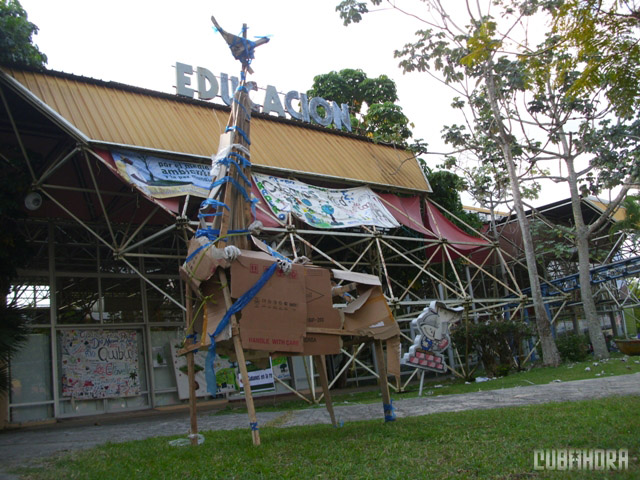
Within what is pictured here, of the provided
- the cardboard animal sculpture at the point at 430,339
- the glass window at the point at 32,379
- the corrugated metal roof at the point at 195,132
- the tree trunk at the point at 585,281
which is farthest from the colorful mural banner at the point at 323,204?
the tree trunk at the point at 585,281

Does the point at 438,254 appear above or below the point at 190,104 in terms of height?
below

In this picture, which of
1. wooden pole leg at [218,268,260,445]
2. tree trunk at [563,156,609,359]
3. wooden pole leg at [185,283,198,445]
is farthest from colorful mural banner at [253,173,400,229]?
wooden pole leg at [218,268,260,445]

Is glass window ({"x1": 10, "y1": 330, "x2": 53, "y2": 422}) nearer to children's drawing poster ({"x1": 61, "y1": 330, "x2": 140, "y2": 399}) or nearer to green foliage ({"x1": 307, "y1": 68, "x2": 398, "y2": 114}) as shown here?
children's drawing poster ({"x1": 61, "y1": 330, "x2": 140, "y2": 399})

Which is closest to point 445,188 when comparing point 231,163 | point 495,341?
point 495,341

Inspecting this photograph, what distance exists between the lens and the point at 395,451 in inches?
164

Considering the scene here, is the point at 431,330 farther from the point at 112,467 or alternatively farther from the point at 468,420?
the point at 112,467

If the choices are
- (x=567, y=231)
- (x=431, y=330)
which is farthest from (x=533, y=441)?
(x=567, y=231)

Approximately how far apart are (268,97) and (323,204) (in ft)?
13.4

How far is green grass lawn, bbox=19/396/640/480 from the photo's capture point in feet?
11.8

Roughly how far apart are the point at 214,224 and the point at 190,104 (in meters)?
8.47

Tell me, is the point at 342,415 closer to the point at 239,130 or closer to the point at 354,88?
the point at 239,130

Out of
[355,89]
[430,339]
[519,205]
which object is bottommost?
[430,339]

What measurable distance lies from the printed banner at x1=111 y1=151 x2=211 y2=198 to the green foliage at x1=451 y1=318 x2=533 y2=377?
741 centimetres

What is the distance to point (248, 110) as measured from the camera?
18.7 ft
